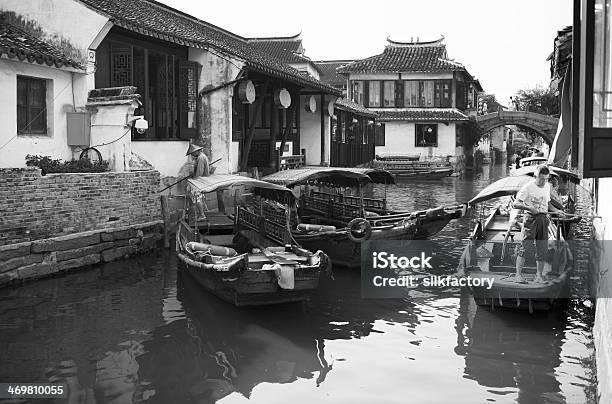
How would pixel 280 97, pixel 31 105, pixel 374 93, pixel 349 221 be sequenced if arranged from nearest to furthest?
pixel 31 105 < pixel 349 221 < pixel 280 97 < pixel 374 93

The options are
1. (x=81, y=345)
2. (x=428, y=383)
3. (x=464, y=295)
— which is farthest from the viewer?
(x=464, y=295)

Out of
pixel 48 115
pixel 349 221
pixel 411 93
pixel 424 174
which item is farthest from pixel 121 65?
pixel 411 93

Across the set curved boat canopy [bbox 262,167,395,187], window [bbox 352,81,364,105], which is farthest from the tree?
curved boat canopy [bbox 262,167,395,187]

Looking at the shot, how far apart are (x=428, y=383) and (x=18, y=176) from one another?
718cm

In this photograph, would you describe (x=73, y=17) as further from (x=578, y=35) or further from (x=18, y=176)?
(x=578, y=35)

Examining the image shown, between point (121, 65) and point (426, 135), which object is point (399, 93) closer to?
point (426, 135)

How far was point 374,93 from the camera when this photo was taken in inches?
1441

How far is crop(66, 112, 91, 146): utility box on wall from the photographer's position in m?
12.7

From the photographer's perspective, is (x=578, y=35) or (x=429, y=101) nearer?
(x=578, y=35)

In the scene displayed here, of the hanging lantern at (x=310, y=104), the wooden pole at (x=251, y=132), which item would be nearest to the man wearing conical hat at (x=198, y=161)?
the wooden pole at (x=251, y=132)

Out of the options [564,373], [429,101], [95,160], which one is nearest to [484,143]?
[429,101]

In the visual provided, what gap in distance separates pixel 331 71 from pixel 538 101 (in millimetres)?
14530

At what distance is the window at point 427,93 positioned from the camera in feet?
118

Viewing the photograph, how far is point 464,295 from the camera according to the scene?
10.3 metres
